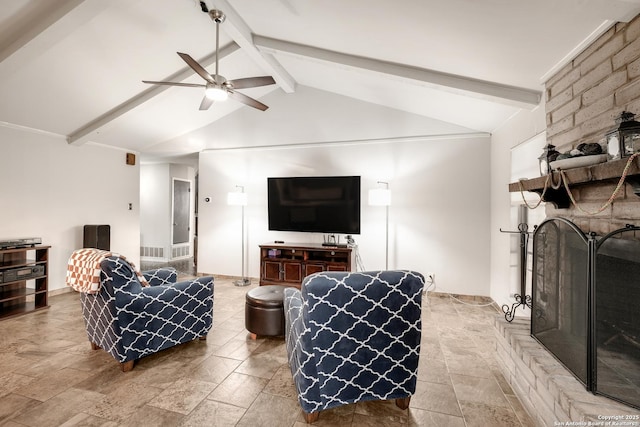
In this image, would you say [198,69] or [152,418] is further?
[198,69]

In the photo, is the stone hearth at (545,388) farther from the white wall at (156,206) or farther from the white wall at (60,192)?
the white wall at (156,206)

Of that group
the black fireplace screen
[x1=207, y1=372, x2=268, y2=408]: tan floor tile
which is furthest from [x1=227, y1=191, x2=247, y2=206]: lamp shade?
the black fireplace screen

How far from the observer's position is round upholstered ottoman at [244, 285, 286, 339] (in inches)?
109

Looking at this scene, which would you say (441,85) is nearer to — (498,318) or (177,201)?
(498,318)

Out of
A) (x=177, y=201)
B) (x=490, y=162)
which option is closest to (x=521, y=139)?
(x=490, y=162)

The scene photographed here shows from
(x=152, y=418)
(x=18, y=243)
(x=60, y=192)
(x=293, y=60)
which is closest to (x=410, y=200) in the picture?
(x=293, y=60)

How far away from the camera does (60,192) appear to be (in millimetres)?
4523

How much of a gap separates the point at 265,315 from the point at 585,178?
8.37 feet

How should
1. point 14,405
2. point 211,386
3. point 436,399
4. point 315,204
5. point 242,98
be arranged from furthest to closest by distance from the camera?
point 315,204 < point 242,98 < point 211,386 < point 436,399 < point 14,405

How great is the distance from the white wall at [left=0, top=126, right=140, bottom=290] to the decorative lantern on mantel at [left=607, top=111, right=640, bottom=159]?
6157 millimetres

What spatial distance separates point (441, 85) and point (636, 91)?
160 cm

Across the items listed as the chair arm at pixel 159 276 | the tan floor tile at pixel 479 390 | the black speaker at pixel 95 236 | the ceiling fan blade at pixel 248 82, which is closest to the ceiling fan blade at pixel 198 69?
the ceiling fan blade at pixel 248 82

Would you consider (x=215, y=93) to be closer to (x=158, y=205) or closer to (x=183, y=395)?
(x=183, y=395)

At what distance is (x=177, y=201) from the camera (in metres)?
7.68
